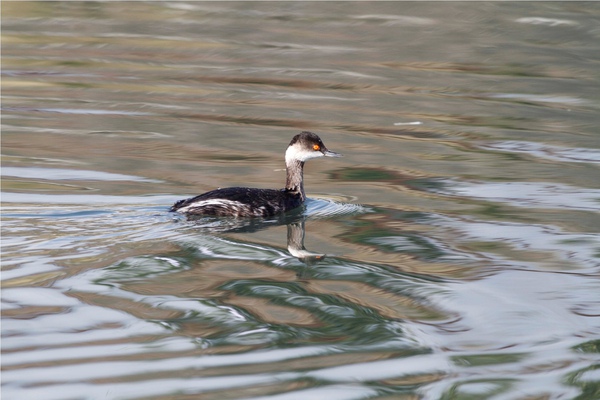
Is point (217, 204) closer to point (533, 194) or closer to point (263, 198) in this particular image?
point (263, 198)

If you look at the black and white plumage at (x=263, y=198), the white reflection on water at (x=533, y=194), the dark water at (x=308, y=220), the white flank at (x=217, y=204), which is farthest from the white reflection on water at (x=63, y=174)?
the white reflection on water at (x=533, y=194)

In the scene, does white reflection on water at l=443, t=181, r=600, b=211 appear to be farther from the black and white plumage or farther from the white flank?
the white flank

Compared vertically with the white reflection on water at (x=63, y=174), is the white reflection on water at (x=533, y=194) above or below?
below

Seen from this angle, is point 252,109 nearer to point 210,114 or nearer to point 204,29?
point 210,114

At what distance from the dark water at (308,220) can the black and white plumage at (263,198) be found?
0.17 metres

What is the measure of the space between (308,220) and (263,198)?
1.44ft

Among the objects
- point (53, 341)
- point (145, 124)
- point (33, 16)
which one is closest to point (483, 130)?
point (145, 124)

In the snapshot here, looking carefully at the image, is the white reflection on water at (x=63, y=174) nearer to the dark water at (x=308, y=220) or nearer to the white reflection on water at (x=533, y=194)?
the dark water at (x=308, y=220)

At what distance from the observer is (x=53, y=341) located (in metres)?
6.02

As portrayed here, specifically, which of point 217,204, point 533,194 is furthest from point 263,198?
point 533,194

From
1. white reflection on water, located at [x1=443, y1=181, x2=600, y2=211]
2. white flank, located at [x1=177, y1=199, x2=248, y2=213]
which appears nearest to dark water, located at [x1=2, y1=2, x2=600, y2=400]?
white reflection on water, located at [x1=443, y1=181, x2=600, y2=211]

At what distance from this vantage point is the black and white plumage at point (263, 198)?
881 centimetres

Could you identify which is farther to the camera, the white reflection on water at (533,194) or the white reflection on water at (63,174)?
the white reflection on water at (63,174)

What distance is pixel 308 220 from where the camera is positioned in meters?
9.34
